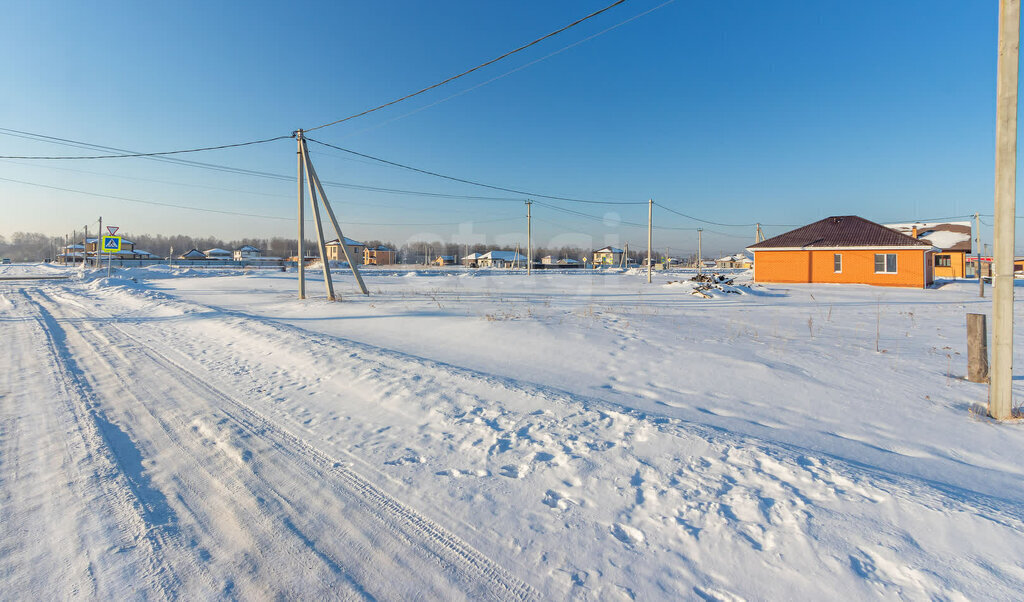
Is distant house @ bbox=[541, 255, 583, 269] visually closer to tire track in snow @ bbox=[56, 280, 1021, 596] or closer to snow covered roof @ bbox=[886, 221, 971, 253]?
snow covered roof @ bbox=[886, 221, 971, 253]

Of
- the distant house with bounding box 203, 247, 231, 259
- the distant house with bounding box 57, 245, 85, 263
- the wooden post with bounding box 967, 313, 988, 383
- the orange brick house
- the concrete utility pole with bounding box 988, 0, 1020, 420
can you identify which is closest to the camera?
the concrete utility pole with bounding box 988, 0, 1020, 420

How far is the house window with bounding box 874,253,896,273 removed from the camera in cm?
2625

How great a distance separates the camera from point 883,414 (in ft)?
16.0

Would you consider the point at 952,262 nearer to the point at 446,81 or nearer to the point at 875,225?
the point at 875,225

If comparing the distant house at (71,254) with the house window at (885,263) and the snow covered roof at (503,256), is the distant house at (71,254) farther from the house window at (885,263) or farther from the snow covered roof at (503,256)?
the house window at (885,263)

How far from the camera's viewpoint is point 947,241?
3888 centimetres

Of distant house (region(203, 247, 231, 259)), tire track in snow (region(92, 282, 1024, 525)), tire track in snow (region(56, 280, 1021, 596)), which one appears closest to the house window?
tire track in snow (region(92, 282, 1024, 525))

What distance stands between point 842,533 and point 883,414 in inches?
122

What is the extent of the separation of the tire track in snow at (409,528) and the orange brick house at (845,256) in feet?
108

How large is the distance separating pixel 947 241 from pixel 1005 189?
159 feet

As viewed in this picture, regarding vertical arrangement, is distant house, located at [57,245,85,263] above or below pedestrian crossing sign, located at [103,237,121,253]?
above

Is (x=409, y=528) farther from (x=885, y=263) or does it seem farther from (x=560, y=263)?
(x=560, y=263)

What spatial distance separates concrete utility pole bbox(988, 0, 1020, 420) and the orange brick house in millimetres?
27643

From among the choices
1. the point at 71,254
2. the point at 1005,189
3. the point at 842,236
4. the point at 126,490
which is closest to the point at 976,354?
the point at 1005,189
